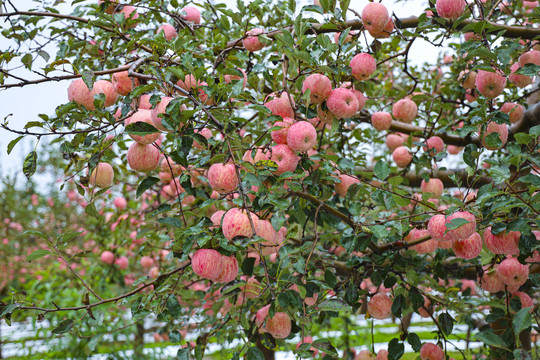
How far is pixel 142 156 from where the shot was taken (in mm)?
1113

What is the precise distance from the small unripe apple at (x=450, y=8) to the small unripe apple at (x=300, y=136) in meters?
0.63

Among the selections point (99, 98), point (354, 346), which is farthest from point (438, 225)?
point (354, 346)

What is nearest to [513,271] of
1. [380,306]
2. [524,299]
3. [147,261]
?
[524,299]

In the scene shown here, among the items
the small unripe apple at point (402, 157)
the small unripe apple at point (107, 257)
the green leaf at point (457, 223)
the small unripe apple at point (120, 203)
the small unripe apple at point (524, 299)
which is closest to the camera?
the green leaf at point (457, 223)

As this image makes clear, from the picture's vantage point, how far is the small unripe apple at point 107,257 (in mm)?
2430

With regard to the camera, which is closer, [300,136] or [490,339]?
[490,339]

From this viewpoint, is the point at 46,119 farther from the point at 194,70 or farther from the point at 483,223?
the point at 483,223

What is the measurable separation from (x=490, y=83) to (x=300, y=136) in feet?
2.52

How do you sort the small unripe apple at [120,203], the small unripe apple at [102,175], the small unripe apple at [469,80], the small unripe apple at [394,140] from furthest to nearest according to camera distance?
the small unripe apple at [120,203]
the small unripe apple at [394,140]
the small unripe apple at [469,80]
the small unripe apple at [102,175]

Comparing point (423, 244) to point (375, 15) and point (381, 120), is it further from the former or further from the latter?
point (375, 15)

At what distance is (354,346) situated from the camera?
314cm

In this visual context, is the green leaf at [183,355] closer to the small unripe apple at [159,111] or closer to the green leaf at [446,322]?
the small unripe apple at [159,111]

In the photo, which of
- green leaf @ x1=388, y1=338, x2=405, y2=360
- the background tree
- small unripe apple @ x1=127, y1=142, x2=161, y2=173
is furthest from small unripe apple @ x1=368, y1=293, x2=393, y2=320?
small unripe apple @ x1=127, y1=142, x2=161, y2=173

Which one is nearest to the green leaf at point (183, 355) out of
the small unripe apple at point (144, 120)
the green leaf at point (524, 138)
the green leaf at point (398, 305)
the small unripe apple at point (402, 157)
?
the small unripe apple at point (144, 120)
